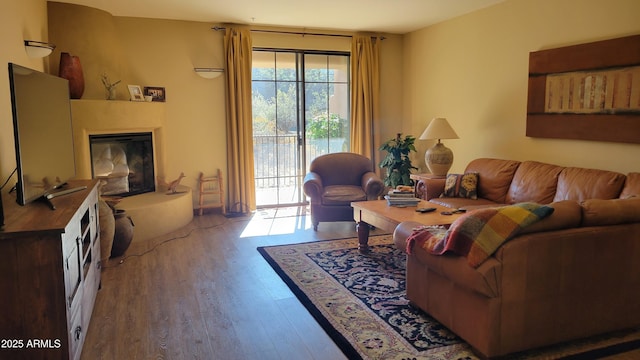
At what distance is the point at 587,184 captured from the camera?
3986mm

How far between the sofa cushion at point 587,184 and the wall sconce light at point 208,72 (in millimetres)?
4207

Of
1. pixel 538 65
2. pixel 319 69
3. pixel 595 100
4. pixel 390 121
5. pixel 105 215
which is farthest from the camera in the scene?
Answer: pixel 390 121

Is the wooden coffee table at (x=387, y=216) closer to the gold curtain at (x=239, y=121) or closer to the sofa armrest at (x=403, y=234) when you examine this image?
the sofa armrest at (x=403, y=234)

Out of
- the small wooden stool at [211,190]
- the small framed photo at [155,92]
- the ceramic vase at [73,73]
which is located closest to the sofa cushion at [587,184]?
the small wooden stool at [211,190]

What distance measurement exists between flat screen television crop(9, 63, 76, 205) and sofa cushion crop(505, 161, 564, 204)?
3922mm

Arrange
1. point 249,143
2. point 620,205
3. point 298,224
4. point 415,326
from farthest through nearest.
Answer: point 249,143 → point 298,224 → point 415,326 → point 620,205

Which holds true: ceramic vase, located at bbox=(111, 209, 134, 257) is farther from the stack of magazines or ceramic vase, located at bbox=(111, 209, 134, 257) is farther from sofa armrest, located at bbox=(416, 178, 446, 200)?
sofa armrest, located at bbox=(416, 178, 446, 200)

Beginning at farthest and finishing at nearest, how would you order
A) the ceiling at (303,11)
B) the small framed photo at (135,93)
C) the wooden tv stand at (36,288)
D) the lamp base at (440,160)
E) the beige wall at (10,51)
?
the lamp base at (440,160) → the small framed photo at (135,93) → the ceiling at (303,11) → the beige wall at (10,51) → the wooden tv stand at (36,288)

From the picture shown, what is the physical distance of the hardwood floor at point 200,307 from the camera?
2.73 meters

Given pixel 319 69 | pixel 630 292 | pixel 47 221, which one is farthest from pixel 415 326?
pixel 319 69

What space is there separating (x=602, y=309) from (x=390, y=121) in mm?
4904

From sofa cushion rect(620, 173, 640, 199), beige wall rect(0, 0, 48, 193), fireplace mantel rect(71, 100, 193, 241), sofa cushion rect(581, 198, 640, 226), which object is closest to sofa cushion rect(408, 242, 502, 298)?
sofa cushion rect(581, 198, 640, 226)

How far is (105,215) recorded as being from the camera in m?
3.97

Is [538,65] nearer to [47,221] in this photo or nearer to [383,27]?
[383,27]
